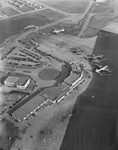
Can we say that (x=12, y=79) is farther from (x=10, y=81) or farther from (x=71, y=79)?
(x=71, y=79)

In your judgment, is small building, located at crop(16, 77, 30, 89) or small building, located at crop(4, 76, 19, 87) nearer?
small building, located at crop(16, 77, 30, 89)

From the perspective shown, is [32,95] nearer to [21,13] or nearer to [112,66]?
[112,66]

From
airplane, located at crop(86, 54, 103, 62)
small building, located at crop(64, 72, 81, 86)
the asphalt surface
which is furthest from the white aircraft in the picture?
airplane, located at crop(86, 54, 103, 62)

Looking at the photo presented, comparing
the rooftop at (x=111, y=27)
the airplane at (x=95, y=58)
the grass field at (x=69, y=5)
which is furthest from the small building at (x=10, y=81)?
the grass field at (x=69, y=5)

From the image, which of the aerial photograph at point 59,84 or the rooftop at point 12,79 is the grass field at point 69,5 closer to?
the aerial photograph at point 59,84

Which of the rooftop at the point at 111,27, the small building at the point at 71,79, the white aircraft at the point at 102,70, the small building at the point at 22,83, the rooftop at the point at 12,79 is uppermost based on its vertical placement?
the rooftop at the point at 111,27

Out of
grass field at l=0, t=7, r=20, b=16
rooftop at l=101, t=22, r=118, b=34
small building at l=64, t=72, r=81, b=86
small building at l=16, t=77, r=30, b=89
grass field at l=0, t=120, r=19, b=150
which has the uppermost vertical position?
rooftop at l=101, t=22, r=118, b=34

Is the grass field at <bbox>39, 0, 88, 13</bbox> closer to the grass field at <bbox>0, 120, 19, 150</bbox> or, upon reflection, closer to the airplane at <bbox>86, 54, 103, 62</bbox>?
the airplane at <bbox>86, 54, 103, 62</bbox>

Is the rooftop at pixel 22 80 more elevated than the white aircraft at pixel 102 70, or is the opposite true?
the white aircraft at pixel 102 70

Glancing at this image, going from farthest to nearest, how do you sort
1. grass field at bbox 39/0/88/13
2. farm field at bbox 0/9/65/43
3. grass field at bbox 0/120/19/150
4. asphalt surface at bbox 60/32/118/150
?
grass field at bbox 39/0/88/13 → farm field at bbox 0/9/65/43 → grass field at bbox 0/120/19/150 → asphalt surface at bbox 60/32/118/150
